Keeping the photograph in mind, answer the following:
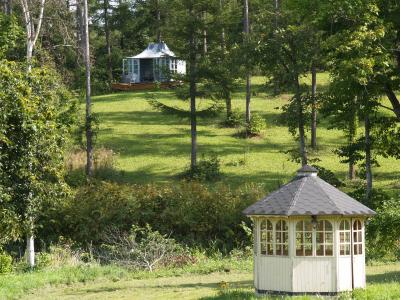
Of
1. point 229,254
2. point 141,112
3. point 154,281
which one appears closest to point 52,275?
point 154,281

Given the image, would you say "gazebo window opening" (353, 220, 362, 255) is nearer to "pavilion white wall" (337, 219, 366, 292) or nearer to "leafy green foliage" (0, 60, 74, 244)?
"pavilion white wall" (337, 219, 366, 292)

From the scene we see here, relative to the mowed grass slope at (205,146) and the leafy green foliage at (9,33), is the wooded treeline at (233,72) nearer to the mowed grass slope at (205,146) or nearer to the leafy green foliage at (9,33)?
the leafy green foliage at (9,33)

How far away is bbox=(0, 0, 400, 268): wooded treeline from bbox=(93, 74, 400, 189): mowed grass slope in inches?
54.4

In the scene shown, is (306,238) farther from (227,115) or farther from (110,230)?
(227,115)

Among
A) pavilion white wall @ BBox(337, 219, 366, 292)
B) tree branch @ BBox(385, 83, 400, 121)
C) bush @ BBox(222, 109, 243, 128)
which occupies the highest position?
tree branch @ BBox(385, 83, 400, 121)

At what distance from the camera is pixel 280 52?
39.2 metres

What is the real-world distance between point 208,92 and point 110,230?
39.7 feet

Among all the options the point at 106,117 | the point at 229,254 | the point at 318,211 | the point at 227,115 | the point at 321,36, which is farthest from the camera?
the point at 106,117

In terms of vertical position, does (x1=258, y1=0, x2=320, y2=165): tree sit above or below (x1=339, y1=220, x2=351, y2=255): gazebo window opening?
above

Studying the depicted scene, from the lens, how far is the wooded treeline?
28.8 m

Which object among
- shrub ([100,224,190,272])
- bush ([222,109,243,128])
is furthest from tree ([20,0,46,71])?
bush ([222,109,243,128])

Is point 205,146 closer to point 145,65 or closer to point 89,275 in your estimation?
point 89,275

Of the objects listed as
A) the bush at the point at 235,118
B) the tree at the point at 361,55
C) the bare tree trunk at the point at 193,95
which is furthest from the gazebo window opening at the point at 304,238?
the bush at the point at 235,118

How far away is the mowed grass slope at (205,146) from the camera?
138 ft
